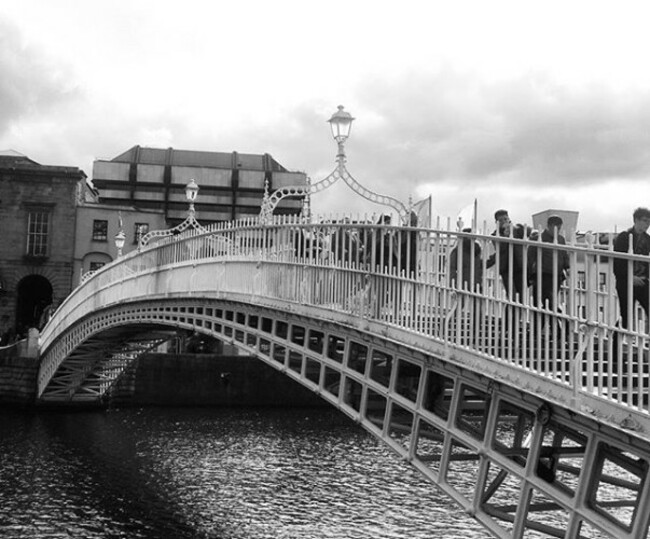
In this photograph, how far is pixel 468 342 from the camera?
8.21 metres

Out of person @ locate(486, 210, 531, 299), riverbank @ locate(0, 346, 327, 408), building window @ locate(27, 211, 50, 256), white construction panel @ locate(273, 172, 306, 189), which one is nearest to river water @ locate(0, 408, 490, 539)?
riverbank @ locate(0, 346, 327, 408)

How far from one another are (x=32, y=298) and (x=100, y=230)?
20.1ft

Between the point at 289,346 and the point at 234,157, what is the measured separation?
63.7m

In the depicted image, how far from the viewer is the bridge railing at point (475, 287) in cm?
611

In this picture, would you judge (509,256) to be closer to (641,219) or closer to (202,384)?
(641,219)

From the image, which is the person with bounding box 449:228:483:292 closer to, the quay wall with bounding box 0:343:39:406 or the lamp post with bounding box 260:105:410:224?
the lamp post with bounding box 260:105:410:224

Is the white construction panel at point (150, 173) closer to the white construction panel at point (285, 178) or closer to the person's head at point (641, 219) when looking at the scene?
the white construction panel at point (285, 178)

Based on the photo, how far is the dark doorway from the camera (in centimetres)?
4634

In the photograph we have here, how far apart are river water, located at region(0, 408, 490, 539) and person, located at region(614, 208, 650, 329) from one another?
25.2ft

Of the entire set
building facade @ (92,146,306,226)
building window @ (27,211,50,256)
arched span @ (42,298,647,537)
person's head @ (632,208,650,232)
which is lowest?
arched span @ (42,298,647,537)

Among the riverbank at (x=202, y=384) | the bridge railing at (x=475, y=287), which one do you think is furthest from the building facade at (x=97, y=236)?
the bridge railing at (x=475, y=287)

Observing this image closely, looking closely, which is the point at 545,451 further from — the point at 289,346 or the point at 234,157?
the point at 234,157

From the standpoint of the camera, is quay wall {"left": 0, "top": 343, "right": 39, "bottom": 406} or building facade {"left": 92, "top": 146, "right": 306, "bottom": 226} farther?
building facade {"left": 92, "top": 146, "right": 306, "bottom": 226}

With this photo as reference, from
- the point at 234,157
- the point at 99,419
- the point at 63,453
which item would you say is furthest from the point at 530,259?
the point at 234,157
